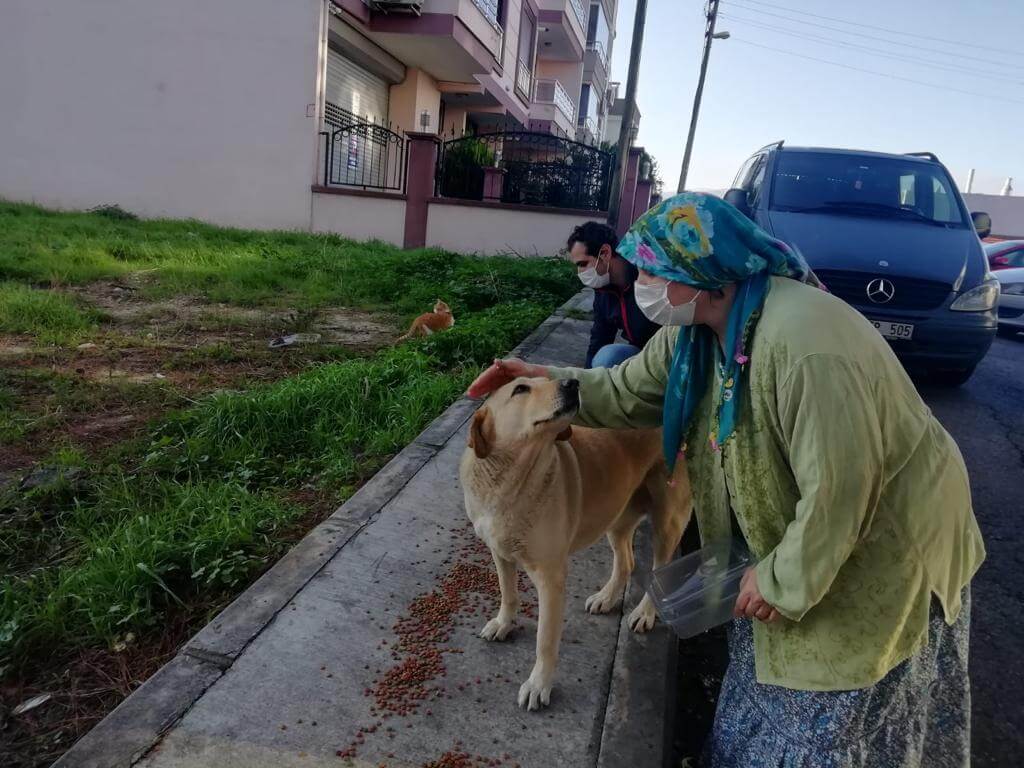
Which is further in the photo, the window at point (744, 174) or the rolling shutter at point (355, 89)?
the rolling shutter at point (355, 89)

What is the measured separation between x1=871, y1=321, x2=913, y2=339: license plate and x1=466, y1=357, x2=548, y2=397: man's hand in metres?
4.80

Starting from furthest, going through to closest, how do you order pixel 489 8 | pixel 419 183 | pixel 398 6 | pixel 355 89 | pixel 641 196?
pixel 641 196, pixel 489 8, pixel 355 89, pixel 398 6, pixel 419 183

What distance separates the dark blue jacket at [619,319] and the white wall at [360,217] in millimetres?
9828

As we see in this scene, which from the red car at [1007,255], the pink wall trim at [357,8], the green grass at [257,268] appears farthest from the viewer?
the pink wall trim at [357,8]

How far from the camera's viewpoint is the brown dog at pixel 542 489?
223 cm

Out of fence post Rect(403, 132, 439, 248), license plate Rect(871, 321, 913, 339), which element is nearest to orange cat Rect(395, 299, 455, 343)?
license plate Rect(871, 321, 913, 339)

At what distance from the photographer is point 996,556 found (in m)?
3.76

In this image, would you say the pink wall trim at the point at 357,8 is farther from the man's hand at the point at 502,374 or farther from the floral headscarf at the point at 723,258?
the floral headscarf at the point at 723,258

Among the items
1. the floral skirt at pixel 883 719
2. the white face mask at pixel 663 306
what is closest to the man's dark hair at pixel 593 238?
the white face mask at pixel 663 306

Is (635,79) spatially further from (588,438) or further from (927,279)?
(588,438)

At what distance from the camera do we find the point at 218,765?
188cm

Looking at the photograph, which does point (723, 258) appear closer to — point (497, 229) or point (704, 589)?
point (704, 589)

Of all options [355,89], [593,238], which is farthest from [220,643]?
[355,89]

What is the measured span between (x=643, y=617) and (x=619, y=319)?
2004 millimetres
